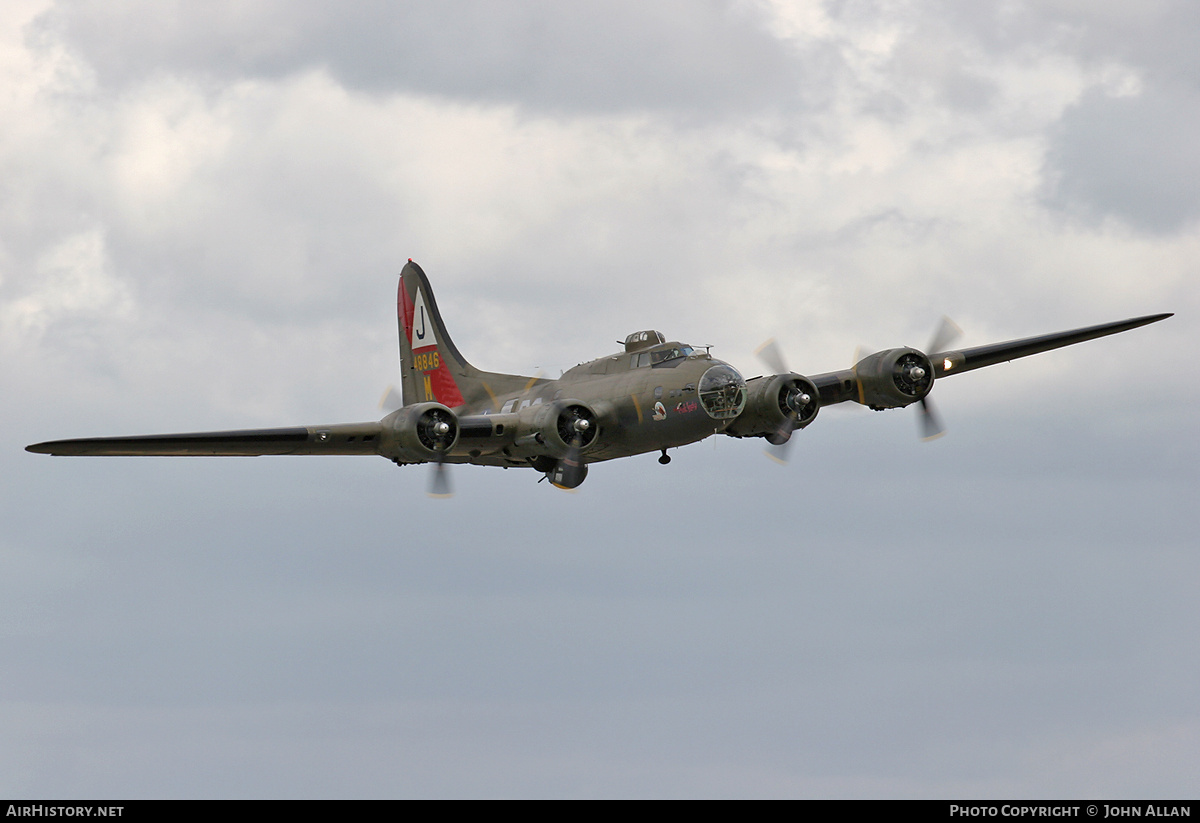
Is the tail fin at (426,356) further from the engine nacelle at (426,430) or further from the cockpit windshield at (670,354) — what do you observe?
the engine nacelle at (426,430)

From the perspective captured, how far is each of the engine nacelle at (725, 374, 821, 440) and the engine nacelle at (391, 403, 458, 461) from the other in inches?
382

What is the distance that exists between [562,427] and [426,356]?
49.4 feet

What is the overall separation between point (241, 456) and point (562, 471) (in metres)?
10.7

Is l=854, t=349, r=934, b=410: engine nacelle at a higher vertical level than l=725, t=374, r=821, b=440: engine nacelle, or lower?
higher

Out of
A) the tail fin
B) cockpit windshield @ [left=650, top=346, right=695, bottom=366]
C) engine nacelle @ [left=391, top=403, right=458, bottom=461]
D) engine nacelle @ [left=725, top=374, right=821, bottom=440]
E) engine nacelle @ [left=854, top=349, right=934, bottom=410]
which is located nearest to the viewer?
engine nacelle @ [left=391, top=403, right=458, bottom=461]

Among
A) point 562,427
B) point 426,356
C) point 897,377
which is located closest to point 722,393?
point 562,427

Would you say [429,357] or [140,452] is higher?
[429,357]

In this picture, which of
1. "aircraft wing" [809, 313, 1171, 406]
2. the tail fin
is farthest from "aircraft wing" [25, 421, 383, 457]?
"aircraft wing" [809, 313, 1171, 406]

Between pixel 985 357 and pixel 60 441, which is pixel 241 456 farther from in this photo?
pixel 985 357

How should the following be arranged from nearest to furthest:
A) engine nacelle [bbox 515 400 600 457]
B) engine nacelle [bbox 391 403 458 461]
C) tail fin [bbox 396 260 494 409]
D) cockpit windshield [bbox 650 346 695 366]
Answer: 1. engine nacelle [bbox 391 403 458 461]
2. engine nacelle [bbox 515 400 600 457]
3. cockpit windshield [bbox 650 346 695 366]
4. tail fin [bbox 396 260 494 409]

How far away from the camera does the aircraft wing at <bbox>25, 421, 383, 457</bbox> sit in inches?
1661

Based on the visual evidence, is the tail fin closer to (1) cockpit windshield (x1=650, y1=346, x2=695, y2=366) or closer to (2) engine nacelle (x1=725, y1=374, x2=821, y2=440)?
(1) cockpit windshield (x1=650, y1=346, x2=695, y2=366)

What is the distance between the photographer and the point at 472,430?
4450 cm
